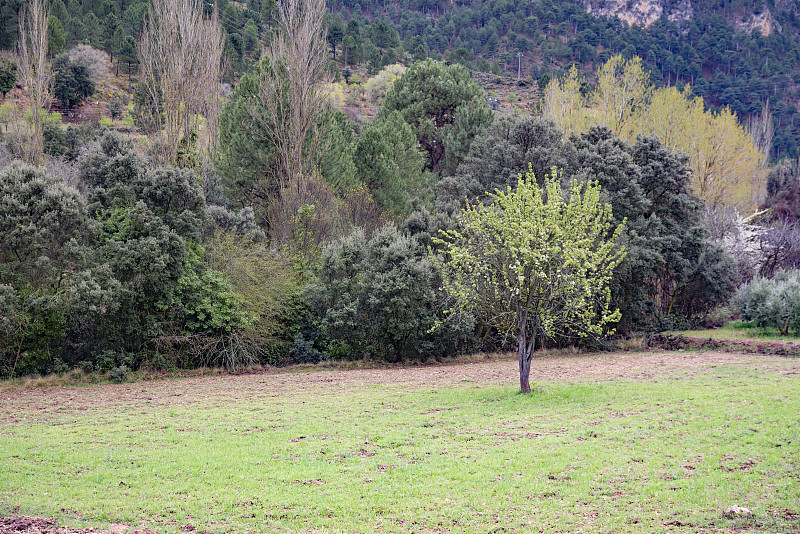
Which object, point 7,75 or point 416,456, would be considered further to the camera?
point 7,75

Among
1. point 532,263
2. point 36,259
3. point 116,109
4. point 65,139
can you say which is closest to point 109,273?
point 36,259

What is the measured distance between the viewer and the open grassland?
351 inches

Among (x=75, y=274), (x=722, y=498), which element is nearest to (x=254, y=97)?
(x=75, y=274)

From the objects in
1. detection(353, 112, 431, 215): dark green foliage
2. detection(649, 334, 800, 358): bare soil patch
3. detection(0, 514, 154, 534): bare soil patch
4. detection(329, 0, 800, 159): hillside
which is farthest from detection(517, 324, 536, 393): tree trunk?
detection(329, 0, 800, 159): hillside

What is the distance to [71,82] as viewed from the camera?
202 feet

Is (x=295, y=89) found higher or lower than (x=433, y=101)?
lower

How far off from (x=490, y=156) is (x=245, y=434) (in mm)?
28473

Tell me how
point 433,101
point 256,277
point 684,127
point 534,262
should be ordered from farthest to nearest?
point 433,101, point 684,127, point 256,277, point 534,262

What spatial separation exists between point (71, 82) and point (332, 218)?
1691 inches

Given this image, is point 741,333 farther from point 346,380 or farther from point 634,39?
point 634,39

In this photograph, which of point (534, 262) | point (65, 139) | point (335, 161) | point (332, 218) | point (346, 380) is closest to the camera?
point (534, 262)

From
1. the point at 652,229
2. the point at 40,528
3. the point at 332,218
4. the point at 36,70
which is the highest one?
the point at 36,70

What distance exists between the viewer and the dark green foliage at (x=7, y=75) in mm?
58312

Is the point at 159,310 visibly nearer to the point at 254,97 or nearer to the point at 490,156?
the point at 254,97
